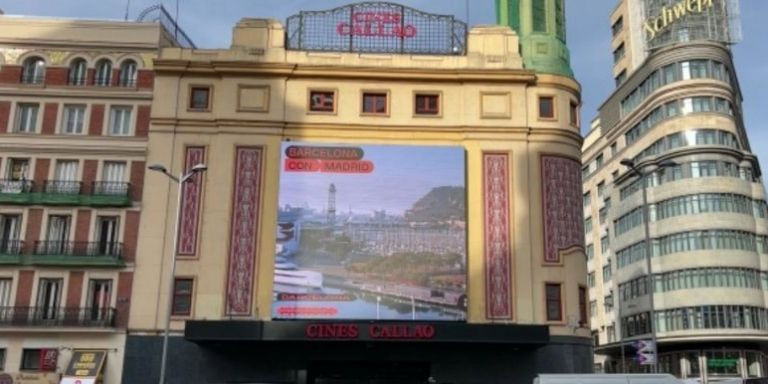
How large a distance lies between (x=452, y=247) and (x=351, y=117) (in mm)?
8669

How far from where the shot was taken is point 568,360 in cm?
3441

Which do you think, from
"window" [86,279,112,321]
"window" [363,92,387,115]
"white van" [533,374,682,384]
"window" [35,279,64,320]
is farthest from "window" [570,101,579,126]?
"window" [35,279,64,320]

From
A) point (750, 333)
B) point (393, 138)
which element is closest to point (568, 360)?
point (393, 138)

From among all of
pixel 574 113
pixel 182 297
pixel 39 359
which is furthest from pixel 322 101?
pixel 39 359

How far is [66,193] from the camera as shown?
118 ft

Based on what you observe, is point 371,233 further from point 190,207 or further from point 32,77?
point 32,77

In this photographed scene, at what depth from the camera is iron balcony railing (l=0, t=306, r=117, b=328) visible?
34.0 meters

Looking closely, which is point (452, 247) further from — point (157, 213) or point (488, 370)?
point (157, 213)

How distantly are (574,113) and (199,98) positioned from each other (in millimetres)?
20256

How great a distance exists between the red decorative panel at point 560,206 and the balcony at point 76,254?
70.1 feet

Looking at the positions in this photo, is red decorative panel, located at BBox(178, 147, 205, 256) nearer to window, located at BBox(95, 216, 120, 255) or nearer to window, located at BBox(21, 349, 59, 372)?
window, located at BBox(95, 216, 120, 255)

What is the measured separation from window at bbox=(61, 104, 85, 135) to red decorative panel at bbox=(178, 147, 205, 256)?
6016 millimetres

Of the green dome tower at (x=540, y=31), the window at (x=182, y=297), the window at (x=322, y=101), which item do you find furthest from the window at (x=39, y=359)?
the green dome tower at (x=540, y=31)

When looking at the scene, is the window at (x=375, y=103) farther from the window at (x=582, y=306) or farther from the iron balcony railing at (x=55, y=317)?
the iron balcony railing at (x=55, y=317)
